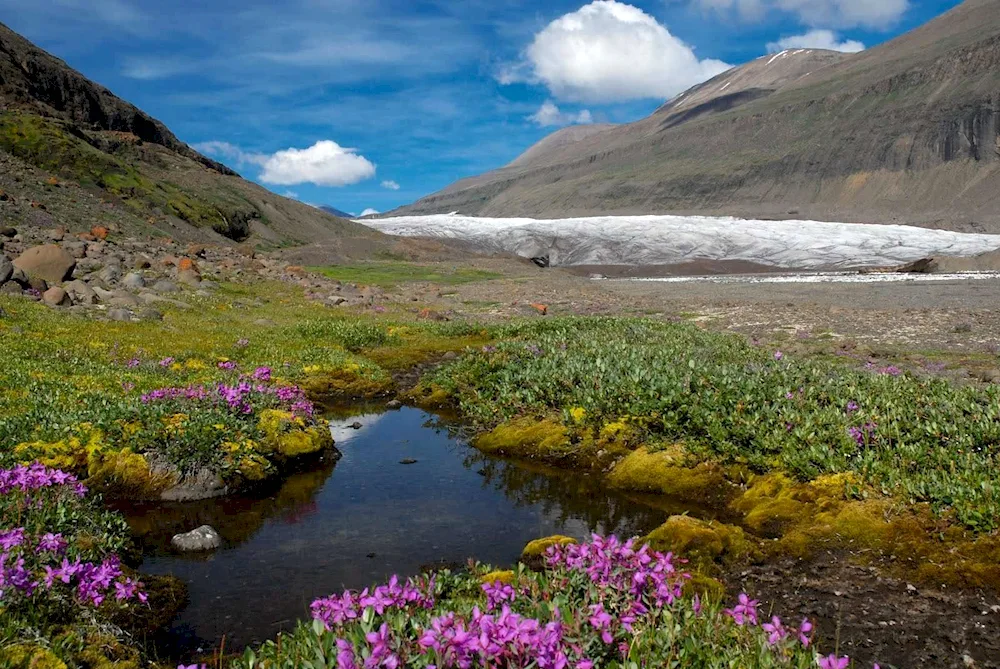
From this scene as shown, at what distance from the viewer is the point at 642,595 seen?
500 centimetres

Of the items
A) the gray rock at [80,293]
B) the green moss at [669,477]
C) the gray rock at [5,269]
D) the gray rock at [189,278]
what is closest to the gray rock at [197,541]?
the green moss at [669,477]

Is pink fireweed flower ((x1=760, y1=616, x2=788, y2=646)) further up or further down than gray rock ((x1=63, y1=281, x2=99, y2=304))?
further down

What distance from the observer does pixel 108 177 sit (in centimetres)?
6869

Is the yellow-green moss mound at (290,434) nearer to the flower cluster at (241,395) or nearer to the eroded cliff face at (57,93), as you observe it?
the flower cluster at (241,395)

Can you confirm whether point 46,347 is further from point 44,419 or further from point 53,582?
point 53,582

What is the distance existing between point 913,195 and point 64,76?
6084 inches

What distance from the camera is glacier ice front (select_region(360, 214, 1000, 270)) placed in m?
92.2

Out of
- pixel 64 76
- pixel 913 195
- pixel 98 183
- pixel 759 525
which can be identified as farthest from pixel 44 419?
pixel 913 195

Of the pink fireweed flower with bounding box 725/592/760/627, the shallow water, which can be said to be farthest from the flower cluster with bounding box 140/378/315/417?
the pink fireweed flower with bounding box 725/592/760/627

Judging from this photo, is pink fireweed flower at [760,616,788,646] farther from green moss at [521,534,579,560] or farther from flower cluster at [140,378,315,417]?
flower cluster at [140,378,315,417]

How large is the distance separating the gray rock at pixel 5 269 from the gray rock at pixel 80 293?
5.44 ft

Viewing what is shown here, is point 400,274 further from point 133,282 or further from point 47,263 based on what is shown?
point 47,263

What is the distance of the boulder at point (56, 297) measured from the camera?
21750 mm

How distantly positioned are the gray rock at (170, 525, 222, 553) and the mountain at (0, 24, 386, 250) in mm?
37240
